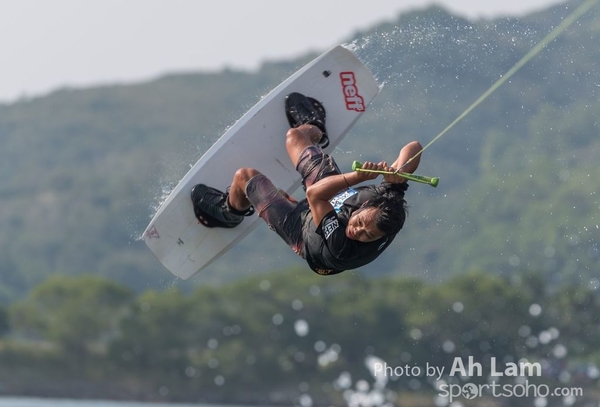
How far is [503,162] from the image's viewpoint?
70750mm

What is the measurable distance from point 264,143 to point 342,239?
2.32 m

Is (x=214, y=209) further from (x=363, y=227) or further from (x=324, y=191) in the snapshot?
(x=363, y=227)

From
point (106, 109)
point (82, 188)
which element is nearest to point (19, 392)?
point (82, 188)

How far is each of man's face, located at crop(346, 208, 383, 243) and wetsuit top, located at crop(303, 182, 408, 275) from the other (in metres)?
0.09

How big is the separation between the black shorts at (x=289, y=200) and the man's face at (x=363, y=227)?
0.52 m

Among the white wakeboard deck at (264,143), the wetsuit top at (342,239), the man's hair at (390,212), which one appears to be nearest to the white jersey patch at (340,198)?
the wetsuit top at (342,239)

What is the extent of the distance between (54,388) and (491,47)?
108 feet

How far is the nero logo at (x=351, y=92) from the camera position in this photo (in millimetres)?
10719

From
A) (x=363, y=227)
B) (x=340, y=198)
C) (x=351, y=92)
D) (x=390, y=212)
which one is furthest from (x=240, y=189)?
(x=390, y=212)

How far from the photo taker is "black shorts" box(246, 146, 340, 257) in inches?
353

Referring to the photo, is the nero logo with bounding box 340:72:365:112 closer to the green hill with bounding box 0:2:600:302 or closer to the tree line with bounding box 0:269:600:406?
the tree line with bounding box 0:269:600:406

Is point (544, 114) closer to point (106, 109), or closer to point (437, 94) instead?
point (437, 94)

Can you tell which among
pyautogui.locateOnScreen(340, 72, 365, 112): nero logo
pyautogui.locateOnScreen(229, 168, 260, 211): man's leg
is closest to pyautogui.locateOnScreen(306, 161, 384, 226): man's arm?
pyautogui.locateOnScreen(229, 168, 260, 211): man's leg

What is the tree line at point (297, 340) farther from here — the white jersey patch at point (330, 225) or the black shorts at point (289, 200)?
the white jersey patch at point (330, 225)
